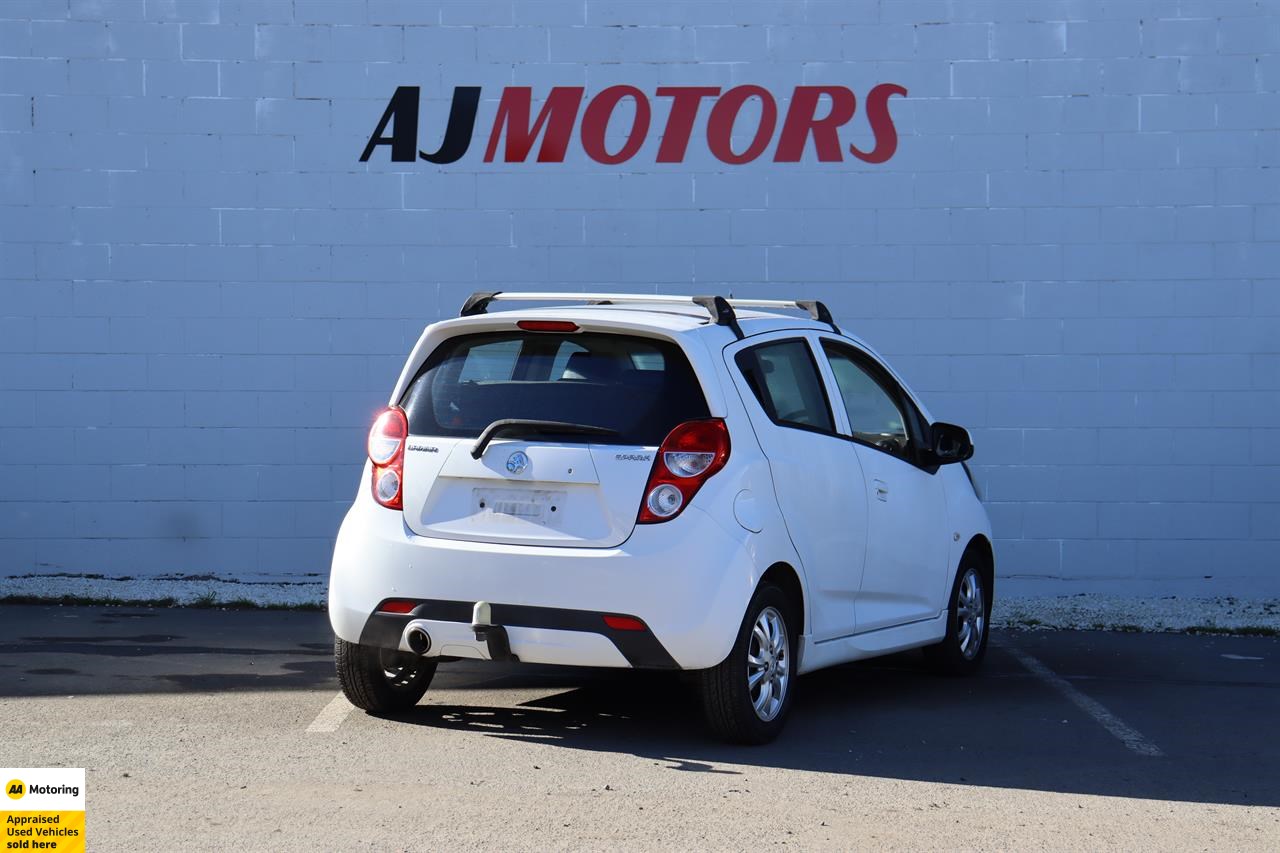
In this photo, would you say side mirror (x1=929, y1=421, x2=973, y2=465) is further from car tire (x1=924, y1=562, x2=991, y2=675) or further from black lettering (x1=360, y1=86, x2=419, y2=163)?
black lettering (x1=360, y1=86, x2=419, y2=163)

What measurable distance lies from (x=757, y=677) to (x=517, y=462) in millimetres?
1261

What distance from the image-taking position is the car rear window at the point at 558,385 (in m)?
6.39

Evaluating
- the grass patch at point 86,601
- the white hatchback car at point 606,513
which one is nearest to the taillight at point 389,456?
the white hatchback car at point 606,513

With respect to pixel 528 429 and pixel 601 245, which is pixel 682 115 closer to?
pixel 601 245

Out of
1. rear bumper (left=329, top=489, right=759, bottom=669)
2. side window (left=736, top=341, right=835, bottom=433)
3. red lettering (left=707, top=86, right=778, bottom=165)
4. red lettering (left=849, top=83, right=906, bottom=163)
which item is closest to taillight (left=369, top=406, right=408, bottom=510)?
rear bumper (left=329, top=489, right=759, bottom=669)

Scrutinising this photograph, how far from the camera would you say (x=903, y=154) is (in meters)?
11.2

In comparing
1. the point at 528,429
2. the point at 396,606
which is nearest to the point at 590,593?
the point at 528,429

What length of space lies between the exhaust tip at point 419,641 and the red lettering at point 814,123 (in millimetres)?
5737

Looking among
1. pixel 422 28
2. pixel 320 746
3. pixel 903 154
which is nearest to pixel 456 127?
pixel 422 28

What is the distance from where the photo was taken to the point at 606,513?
20.5 feet

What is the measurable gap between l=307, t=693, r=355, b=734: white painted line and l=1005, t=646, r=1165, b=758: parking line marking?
3.21 meters

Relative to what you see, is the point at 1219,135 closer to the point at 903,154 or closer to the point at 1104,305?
the point at 1104,305

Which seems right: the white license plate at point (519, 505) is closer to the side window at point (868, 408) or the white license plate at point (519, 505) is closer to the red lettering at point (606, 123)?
the side window at point (868, 408)

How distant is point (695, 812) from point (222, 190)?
276 inches
